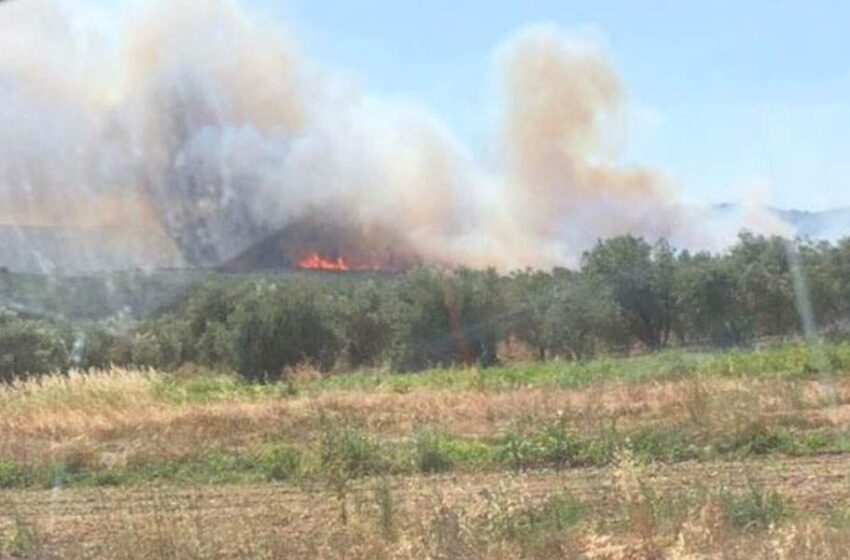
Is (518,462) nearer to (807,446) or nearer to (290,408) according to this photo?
(807,446)

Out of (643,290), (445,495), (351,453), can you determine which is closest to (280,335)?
(643,290)

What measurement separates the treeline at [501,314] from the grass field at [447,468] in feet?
70.8

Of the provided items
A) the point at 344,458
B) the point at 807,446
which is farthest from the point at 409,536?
the point at 807,446

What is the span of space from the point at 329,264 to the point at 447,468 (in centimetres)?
8146

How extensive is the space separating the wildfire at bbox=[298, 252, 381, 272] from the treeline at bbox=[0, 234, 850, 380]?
32.6 meters

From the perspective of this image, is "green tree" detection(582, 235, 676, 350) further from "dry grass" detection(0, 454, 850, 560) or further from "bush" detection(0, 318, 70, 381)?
"dry grass" detection(0, 454, 850, 560)

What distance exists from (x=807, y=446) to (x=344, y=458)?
5146 millimetres

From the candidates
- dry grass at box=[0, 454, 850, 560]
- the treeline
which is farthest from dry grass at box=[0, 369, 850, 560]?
the treeline

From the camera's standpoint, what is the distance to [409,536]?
6.56 metres

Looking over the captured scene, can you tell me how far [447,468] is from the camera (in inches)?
480

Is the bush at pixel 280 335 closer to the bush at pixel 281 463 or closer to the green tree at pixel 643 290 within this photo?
the green tree at pixel 643 290

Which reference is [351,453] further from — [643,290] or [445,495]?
[643,290]

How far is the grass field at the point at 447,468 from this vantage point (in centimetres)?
666

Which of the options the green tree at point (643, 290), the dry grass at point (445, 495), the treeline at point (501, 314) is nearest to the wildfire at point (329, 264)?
the treeline at point (501, 314)
